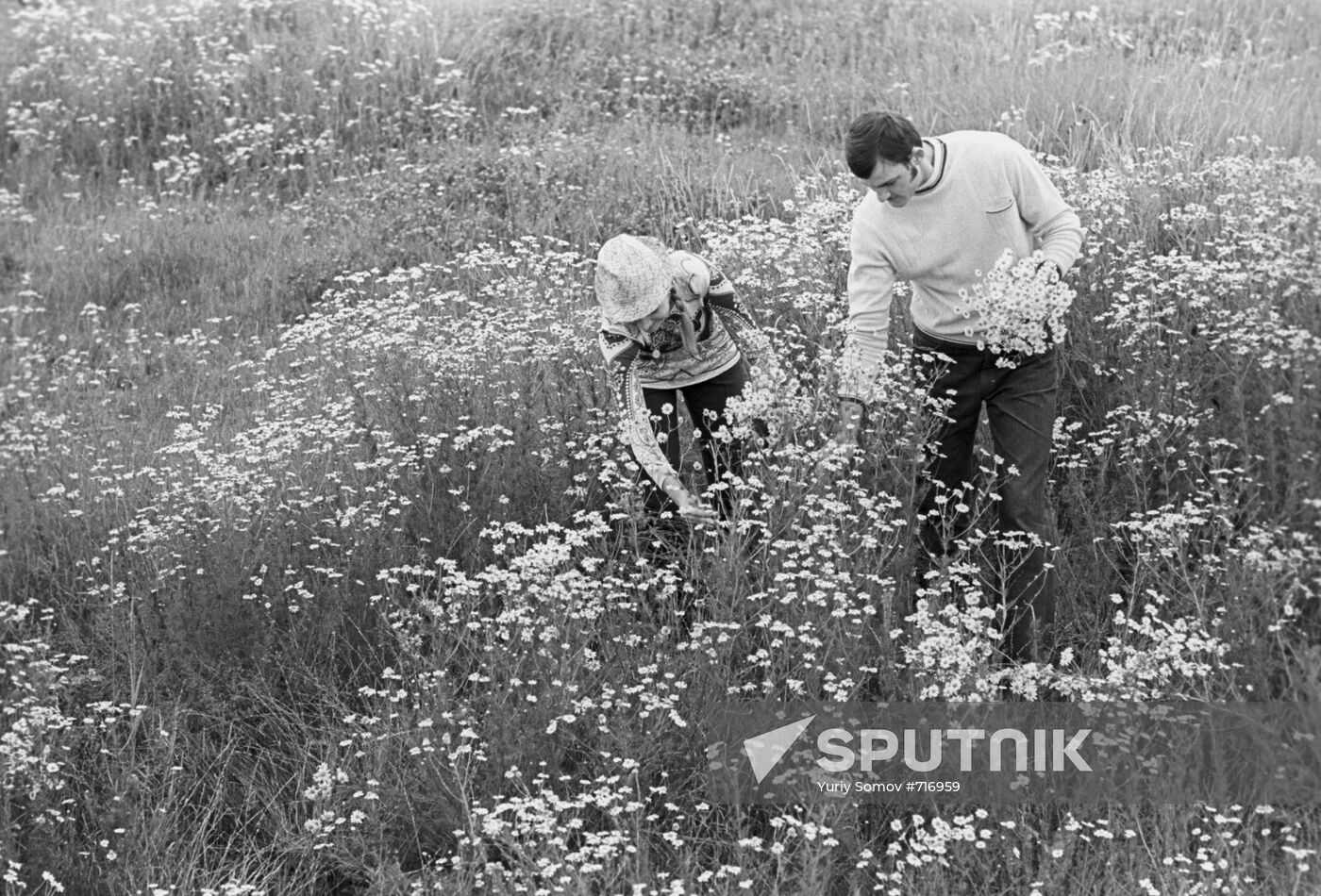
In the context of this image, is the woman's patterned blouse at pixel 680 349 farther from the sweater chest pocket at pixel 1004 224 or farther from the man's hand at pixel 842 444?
the sweater chest pocket at pixel 1004 224

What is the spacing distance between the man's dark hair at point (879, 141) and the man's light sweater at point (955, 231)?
0.79 ft

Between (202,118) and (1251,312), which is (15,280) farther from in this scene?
(1251,312)

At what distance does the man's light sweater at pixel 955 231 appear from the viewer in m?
5.24

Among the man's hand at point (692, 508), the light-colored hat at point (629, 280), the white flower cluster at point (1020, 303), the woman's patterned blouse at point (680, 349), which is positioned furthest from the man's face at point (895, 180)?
the man's hand at point (692, 508)

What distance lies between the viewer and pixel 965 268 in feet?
17.4

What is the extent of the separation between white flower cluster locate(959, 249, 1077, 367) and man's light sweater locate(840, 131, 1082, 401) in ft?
0.36

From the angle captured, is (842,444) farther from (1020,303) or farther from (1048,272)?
(1048,272)

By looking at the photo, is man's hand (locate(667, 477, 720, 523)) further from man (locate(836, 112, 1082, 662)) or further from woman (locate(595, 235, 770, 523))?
man (locate(836, 112, 1082, 662))

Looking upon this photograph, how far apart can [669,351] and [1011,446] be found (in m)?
1.39

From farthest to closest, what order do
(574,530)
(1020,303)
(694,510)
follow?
(574,530) → (694,510) → (1020,303)

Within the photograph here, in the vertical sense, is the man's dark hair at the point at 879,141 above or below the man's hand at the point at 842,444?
above

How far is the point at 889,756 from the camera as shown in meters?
4.58

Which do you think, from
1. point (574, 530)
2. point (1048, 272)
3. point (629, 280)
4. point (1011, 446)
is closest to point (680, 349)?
point (629, 280)

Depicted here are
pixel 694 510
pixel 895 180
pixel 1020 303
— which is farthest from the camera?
pixel 895 180
